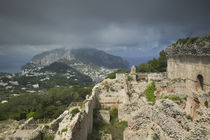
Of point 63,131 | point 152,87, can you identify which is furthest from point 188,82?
point 63,131

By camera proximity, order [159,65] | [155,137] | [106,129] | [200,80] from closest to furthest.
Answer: [155,137] → [200,80] → [106,129] → [159,65]

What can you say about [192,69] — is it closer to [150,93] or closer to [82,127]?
[150,93]

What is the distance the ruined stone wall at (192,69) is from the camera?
30.7ft

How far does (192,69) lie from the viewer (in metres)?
10.7

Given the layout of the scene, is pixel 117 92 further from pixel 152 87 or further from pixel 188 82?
pixel 188 82

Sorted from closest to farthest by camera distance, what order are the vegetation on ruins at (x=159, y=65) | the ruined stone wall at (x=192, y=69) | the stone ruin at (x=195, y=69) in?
the stone ruin at (x=195, y=69)
the ruined stone wall at (x=192, y=69)
the vegetation on ruins at (x=159, y=65)

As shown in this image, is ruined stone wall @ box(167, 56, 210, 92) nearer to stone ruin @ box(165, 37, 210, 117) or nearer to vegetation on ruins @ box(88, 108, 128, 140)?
stone ruin @ box(165, 37, 210, 117)

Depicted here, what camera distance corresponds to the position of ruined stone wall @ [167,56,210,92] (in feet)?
30.7

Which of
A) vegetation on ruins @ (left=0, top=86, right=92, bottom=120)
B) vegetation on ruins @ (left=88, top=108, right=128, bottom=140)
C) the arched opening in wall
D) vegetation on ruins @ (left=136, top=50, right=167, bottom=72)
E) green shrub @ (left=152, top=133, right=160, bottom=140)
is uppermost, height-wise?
vegetation on ruins @ (left=136, top=50, right=167, bottom=72)

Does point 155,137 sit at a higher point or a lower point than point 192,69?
lower

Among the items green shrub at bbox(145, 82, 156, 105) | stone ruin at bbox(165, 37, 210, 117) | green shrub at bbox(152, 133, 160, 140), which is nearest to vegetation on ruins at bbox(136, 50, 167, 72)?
green shrub at bbox(145, 82, 156, 105)

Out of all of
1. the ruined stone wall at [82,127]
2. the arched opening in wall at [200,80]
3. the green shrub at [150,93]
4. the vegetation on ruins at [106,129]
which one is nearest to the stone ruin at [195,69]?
the arched opening in wall at [200,80]

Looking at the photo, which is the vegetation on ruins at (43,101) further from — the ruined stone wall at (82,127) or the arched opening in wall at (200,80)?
the arched opening in wall at (200,80)

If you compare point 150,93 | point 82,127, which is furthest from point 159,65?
point 82,127
